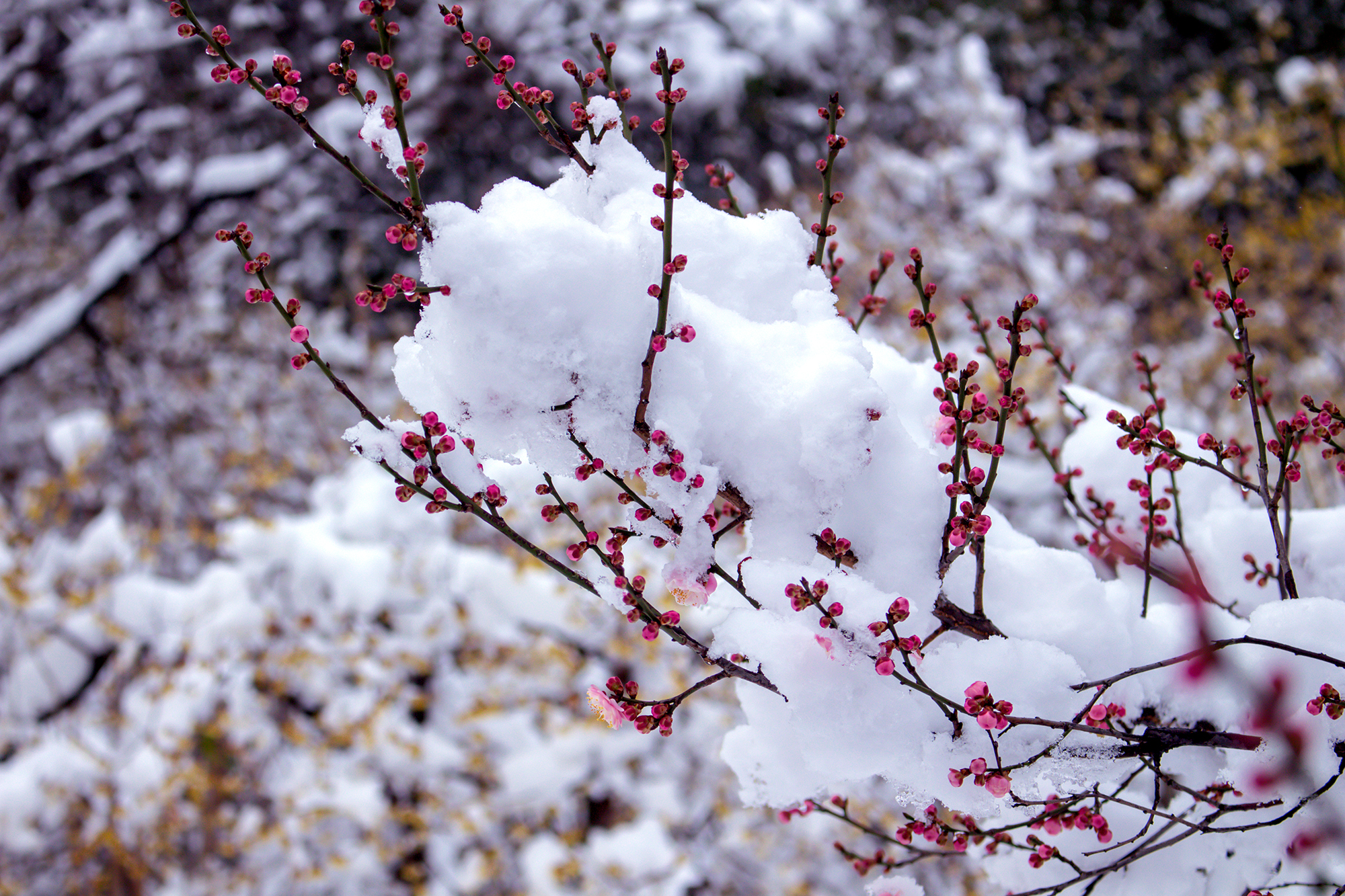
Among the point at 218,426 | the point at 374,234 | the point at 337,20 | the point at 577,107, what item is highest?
the point at 337,20

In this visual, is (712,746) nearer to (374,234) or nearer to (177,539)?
(177,539)

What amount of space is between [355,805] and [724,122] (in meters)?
7.02

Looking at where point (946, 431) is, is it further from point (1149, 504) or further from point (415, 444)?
point (415, 444)

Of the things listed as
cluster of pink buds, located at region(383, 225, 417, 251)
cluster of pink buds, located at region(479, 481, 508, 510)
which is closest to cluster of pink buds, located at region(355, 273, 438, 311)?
cluster of pink buds, located at region(383, 225, 417, 251)

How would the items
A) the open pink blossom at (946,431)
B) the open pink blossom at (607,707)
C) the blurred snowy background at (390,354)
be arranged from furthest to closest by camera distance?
1. the blurred snowy background at (390,354)
2. the open pink blossom at (946,431)
3. the open pink blossom at (607,707)

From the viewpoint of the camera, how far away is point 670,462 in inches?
45.3

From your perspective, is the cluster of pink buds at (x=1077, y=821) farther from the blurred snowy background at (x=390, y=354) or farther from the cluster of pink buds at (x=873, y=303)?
the blurred snowy background at (x=390, y=354)

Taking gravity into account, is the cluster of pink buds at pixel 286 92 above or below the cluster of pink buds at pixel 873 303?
below

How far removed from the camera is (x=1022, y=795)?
1479mm

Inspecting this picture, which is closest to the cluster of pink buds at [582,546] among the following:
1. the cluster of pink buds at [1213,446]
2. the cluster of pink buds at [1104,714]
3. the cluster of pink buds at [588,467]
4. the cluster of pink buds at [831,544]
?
the cluster of pink buds at [588,467]

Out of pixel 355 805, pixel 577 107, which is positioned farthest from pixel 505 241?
pixel 355 805

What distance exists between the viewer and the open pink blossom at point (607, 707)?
1250 millimetres

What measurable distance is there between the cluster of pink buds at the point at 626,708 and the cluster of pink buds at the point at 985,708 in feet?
1.40

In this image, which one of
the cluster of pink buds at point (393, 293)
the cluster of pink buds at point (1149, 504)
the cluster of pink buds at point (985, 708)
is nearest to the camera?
the cluster of pink buds at point (393, 293)
